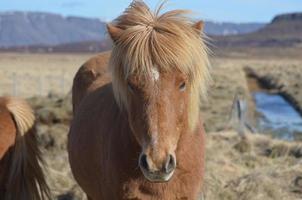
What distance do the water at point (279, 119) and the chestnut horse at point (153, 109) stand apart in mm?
8719

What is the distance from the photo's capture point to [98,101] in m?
4.99

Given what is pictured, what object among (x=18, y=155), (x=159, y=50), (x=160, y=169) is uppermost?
(x=159, y=50)

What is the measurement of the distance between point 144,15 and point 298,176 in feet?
14.8

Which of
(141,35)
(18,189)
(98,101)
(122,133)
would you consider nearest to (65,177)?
(18,189)

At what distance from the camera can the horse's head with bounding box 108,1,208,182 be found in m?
3.26

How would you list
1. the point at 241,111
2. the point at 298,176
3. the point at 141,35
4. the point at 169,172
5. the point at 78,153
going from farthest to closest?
the point at 241,111
the point at 298,176
the point at 78,153
the point at 141,35
the point at 169,172

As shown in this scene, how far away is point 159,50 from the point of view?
3463 mm

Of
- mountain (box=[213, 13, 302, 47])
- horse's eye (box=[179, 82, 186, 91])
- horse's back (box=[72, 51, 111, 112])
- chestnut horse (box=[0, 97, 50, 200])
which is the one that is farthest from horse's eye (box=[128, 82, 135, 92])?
mountain (box=[213, 13, 302, 47])

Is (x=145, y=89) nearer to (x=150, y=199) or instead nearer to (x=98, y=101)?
(x=150, y=199)

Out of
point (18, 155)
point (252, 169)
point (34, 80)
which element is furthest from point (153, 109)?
point (34, 80)

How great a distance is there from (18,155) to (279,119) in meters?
12.4

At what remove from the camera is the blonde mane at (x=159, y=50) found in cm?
346

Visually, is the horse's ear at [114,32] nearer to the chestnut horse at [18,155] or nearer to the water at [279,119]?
the chestnut horse at [18,155]

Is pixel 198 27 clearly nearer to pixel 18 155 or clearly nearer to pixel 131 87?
pixel 131 87
